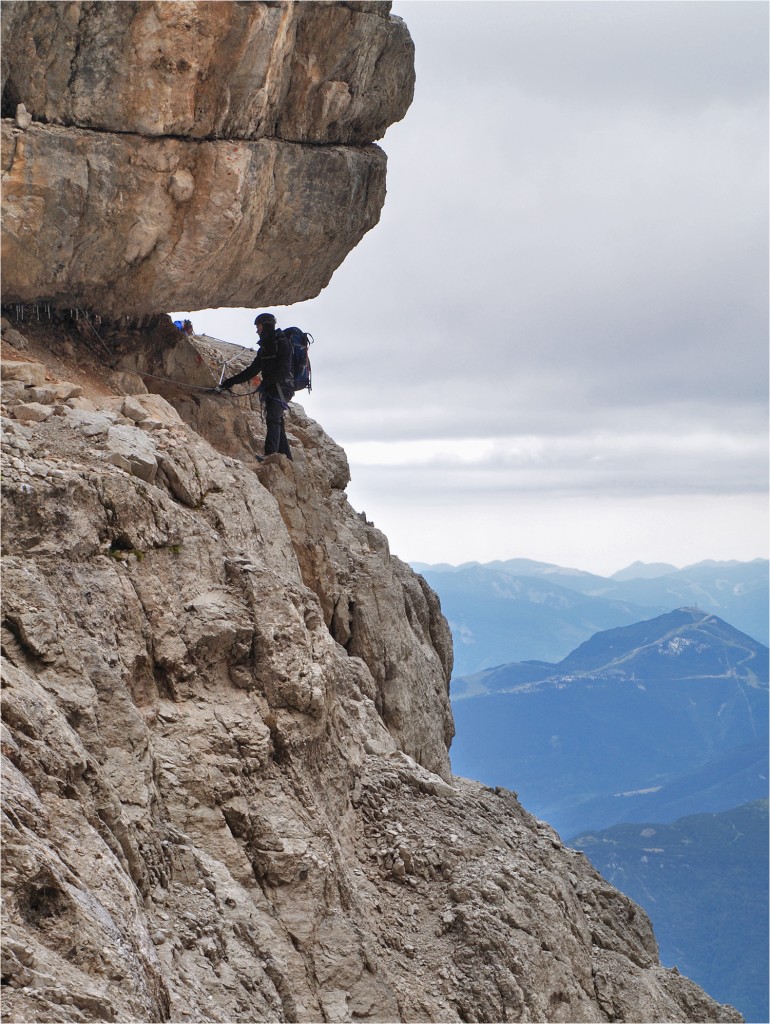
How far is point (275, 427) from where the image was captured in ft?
83.4

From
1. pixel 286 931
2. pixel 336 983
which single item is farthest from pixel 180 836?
pixel 336 983

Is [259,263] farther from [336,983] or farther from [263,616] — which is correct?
[336,983]

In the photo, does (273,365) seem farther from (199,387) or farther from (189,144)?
(189,144)

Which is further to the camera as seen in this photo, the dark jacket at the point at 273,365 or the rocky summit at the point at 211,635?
the dark jacket at the point at 273,365

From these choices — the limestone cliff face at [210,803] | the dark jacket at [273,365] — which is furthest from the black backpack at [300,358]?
the limestone cliff face at [210,803]

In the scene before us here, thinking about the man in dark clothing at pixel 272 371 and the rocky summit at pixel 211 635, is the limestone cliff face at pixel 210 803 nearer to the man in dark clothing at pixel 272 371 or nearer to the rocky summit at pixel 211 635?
the rocky summit at pixel 211 635

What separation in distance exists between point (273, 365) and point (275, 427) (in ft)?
4.80

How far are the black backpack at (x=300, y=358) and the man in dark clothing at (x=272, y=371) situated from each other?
44cm

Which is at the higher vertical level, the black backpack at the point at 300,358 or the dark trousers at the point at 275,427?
the black backpack at the point at 300,358

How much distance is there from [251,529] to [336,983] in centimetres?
795

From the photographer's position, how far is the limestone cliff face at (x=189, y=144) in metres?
19.4

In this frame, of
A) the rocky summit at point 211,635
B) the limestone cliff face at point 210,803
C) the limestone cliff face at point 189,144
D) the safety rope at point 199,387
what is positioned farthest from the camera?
the safety rope at point 199,387

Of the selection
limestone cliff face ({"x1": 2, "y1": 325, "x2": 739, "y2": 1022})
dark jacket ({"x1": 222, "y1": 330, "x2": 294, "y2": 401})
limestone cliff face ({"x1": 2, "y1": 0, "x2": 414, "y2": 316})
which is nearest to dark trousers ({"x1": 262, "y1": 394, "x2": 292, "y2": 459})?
dark jacket ({"x1": 222, "y1": 330, "x2": 294, "y2": 401})

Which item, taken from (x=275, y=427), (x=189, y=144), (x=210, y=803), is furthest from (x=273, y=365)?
(x=210, y=803)
